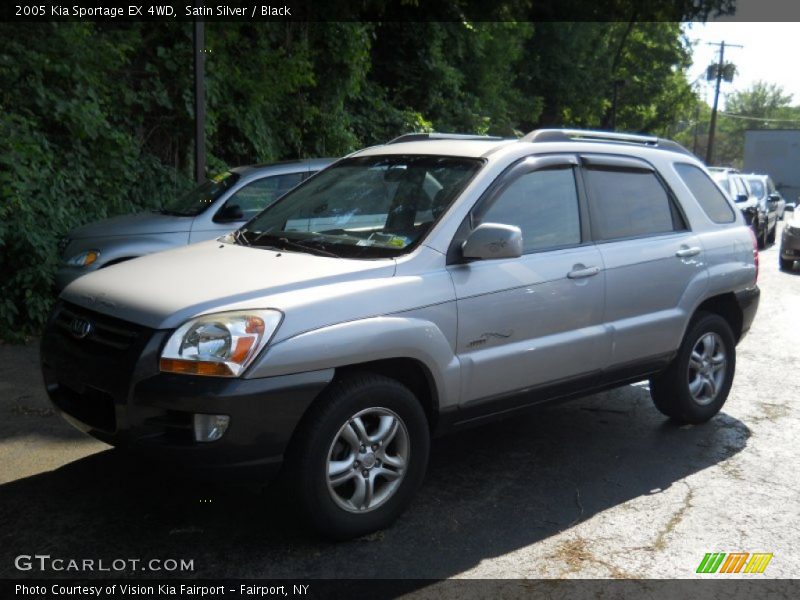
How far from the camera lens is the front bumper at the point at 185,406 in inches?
141

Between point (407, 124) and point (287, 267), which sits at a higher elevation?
point (407, 124)

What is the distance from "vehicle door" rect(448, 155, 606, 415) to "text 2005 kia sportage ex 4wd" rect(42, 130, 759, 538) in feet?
0.04

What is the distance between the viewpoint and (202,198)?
8992 millimetres

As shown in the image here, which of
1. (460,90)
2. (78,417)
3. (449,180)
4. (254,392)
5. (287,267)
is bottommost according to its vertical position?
(78,417)

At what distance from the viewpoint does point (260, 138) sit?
47.8 feet

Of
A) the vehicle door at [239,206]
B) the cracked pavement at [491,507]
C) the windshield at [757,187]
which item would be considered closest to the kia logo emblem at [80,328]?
the cracked pavement at [491,507]

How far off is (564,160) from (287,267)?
73.3 inches

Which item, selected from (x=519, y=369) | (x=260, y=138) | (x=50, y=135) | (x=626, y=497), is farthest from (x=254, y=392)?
(x=260, y=138)

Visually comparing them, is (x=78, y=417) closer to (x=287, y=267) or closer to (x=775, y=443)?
(x=287, y=267)

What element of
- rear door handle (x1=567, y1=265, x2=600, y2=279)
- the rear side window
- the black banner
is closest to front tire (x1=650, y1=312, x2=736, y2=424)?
the rear side window

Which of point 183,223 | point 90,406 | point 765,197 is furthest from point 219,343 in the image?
point 765,197

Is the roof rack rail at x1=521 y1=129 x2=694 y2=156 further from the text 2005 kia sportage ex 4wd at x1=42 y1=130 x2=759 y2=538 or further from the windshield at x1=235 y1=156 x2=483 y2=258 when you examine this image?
the windshield at x1=235 y1=156 x2=483 y2=258

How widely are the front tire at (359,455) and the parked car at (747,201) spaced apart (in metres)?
14.8

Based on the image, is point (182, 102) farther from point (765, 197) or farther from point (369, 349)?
point (765, 197)
